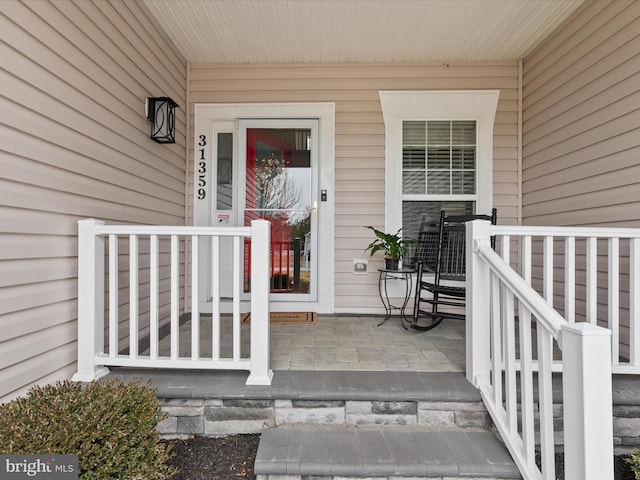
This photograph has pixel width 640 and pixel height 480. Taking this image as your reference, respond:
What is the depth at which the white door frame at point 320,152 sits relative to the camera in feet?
10.8

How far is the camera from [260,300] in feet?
5.67

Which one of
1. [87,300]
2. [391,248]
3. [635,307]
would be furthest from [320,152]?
[635,307]

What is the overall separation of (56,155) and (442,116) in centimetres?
316

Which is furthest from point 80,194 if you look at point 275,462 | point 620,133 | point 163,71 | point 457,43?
point 620,133

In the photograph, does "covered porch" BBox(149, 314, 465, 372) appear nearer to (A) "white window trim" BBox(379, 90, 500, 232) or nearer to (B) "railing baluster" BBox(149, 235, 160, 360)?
(B) "railing baluster" BBox(149, 235, 160, 360)

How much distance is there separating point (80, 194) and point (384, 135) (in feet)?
8.56

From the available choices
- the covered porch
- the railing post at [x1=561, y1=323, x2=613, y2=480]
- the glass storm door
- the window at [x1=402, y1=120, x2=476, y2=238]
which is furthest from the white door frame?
the railing post at [x1=561, y1=323, x2=613, y2=480]

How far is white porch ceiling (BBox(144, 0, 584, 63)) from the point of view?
2.51m

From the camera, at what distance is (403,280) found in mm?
3311

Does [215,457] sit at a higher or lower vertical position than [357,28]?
lower

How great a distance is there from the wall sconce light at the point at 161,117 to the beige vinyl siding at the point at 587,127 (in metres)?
3.25

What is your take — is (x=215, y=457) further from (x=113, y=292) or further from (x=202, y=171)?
(x=202, y=171)

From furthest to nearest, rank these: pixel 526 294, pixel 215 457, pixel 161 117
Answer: pixel 161 117 < pixel 215 457 < pixel 526 294

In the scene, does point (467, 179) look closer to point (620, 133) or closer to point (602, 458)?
point (620, 133)
